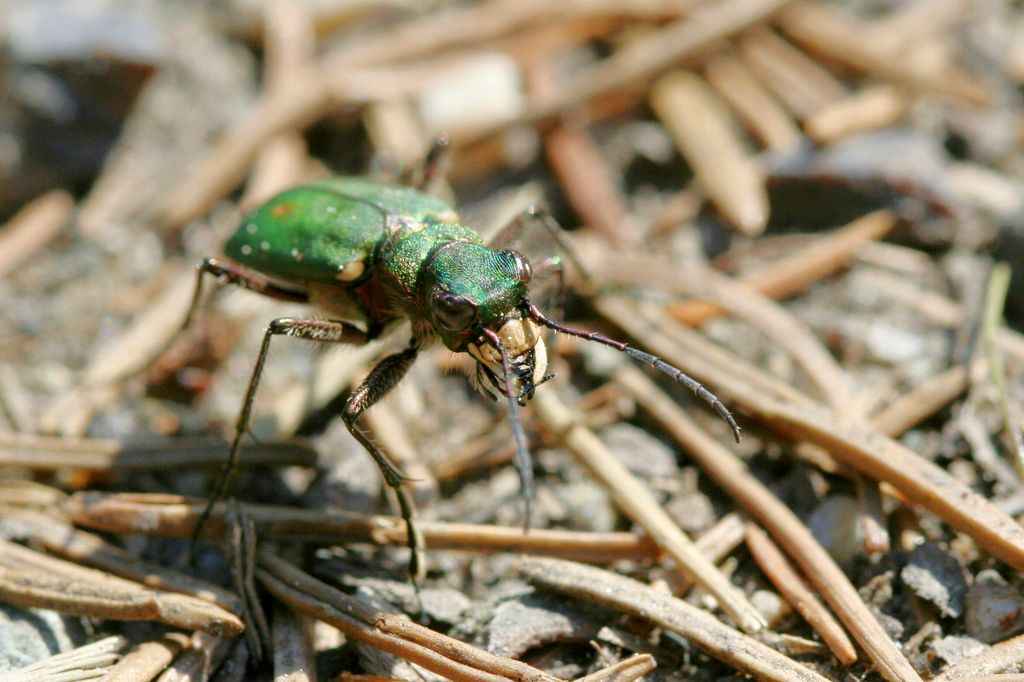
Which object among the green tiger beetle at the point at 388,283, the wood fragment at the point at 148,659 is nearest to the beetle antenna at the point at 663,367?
the green tiger beetle at the point at 388,283

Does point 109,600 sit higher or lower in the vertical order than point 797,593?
higher

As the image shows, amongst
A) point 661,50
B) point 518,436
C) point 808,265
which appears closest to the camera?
point 518,436

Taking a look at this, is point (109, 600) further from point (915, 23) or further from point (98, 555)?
point (915, 23)

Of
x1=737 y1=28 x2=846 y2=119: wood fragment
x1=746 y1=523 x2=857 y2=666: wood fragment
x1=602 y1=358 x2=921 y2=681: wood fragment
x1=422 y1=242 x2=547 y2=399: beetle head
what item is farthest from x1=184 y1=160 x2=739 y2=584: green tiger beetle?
x1=737 y1=28 x2=846 y2=119: wood fragment

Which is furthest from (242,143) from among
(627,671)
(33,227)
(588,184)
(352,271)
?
(627,671)

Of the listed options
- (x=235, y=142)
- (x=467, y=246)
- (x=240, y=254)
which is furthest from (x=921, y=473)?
(x=235, y=142)

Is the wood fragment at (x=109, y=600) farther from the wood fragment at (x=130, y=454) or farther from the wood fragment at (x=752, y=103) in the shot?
the wood fragment at (x=752, y=103)

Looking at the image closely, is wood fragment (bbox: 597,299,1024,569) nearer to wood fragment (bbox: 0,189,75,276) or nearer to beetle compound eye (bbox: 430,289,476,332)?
beetle compound eye (bbox: 430,289,476,332)
